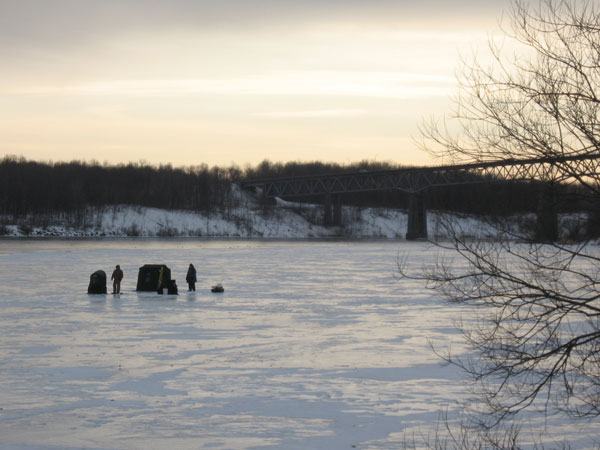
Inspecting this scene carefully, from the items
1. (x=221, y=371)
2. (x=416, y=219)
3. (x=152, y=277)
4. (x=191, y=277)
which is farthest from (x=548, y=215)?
(x=416, y=219)

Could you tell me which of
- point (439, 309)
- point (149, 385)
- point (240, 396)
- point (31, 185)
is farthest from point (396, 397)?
point (31, 185)

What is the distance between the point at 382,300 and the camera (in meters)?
27.0

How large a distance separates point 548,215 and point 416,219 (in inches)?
4924

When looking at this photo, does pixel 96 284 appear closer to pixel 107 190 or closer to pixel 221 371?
pixel 221 371

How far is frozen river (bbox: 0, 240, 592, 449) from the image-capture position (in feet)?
34.4

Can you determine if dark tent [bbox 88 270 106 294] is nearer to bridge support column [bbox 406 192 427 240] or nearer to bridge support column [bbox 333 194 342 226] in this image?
bridge support column [bbox 406 192 427 240]

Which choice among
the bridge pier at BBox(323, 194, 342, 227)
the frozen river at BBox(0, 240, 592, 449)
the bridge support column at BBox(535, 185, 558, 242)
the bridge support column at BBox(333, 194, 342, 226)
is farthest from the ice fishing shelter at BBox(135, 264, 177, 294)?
the bridge support column at BBox(333, 194, 342, 226)

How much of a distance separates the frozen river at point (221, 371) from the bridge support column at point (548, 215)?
356 cm

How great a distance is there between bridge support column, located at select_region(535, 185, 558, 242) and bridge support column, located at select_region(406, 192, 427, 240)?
121083 mm

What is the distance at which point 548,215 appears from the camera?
851 centimetres

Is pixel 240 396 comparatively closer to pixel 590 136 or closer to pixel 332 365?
pixel 332 365

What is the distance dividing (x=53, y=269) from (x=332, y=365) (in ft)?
96.3

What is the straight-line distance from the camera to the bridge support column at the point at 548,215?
8477mm

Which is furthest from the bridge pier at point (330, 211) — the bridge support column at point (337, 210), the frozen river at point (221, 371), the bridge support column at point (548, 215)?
the bridge support column at point (548, 215)
